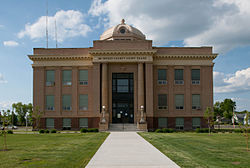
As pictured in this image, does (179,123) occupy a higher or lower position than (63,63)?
lower

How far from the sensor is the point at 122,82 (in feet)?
143

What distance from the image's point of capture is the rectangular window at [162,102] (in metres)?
43.6

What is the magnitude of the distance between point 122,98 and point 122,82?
8.74ft

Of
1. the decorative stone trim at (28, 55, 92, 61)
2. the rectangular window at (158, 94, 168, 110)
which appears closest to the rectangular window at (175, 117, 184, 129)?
the rectangular window at (158, 94, 168, 110)

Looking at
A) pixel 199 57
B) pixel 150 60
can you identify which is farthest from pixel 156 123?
pixel 199 57

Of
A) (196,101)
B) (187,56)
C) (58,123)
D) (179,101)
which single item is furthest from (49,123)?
(187,56)

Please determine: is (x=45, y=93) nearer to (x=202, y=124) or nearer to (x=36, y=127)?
(x=36, y=127)

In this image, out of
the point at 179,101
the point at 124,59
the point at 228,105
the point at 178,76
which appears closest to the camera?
the point at 124,59

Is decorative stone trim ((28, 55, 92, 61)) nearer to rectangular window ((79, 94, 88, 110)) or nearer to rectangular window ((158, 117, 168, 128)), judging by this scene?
rectangular window ((79, 94, 88, 110))

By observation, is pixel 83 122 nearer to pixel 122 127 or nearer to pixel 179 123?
pixel 122 127

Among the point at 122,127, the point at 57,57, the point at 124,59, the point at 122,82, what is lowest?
the point at 122,127

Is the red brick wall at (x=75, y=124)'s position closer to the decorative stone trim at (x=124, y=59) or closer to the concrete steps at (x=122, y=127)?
the concrete steps at (x=122, y=127)

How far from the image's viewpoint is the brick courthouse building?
138 feet

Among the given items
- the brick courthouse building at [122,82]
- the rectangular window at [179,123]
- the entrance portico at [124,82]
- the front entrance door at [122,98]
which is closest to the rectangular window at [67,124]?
the brick courthouse building at [122,82]
